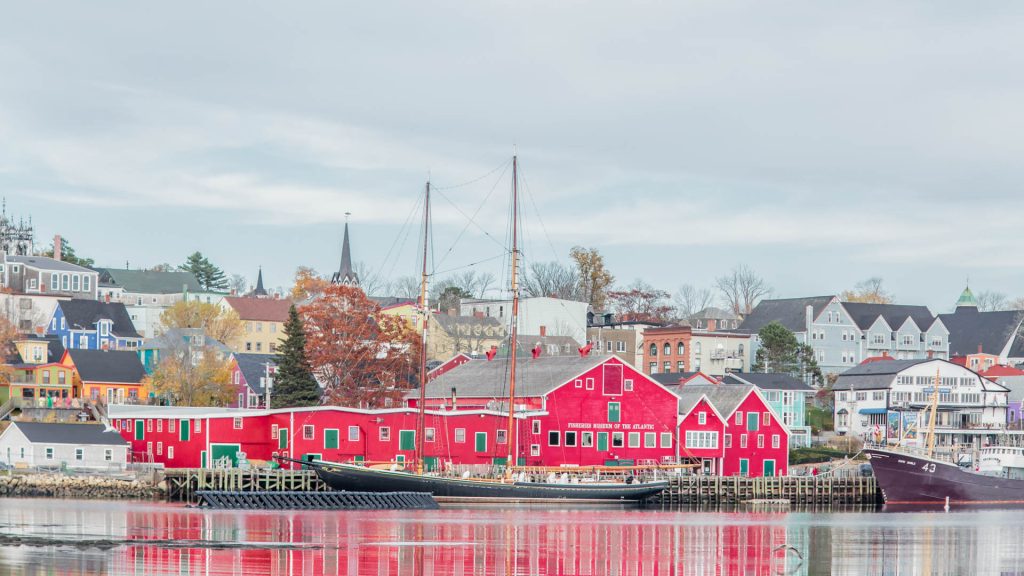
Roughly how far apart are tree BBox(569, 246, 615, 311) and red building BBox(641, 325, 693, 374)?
25765mm

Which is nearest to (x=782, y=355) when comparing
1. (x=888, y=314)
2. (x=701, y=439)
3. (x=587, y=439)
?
(x=888, y=314)

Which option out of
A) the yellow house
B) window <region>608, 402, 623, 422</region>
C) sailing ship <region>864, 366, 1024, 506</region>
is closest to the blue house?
the yellow house

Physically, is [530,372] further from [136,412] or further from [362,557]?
[362,557]

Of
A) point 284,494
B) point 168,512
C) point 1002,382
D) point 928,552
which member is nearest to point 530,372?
point 284,494

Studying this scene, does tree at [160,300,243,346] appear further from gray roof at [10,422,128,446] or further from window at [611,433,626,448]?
window at [611,433,626,448]

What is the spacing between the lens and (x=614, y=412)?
8894 centimetres

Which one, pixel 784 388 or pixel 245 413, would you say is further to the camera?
pixel 784 388

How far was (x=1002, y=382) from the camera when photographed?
129375 millimetres

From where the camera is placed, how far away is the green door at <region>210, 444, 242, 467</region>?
277 ft

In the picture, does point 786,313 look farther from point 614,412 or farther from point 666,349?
point 614,412

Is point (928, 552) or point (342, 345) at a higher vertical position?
point (342, 345)

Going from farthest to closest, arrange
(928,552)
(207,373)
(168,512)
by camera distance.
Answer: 1. (207,373)
2. (168,512)
3. (928,552)

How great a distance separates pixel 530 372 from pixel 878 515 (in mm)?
22353

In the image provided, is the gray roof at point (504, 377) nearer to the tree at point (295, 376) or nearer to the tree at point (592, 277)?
the tree at point (295, 376)
